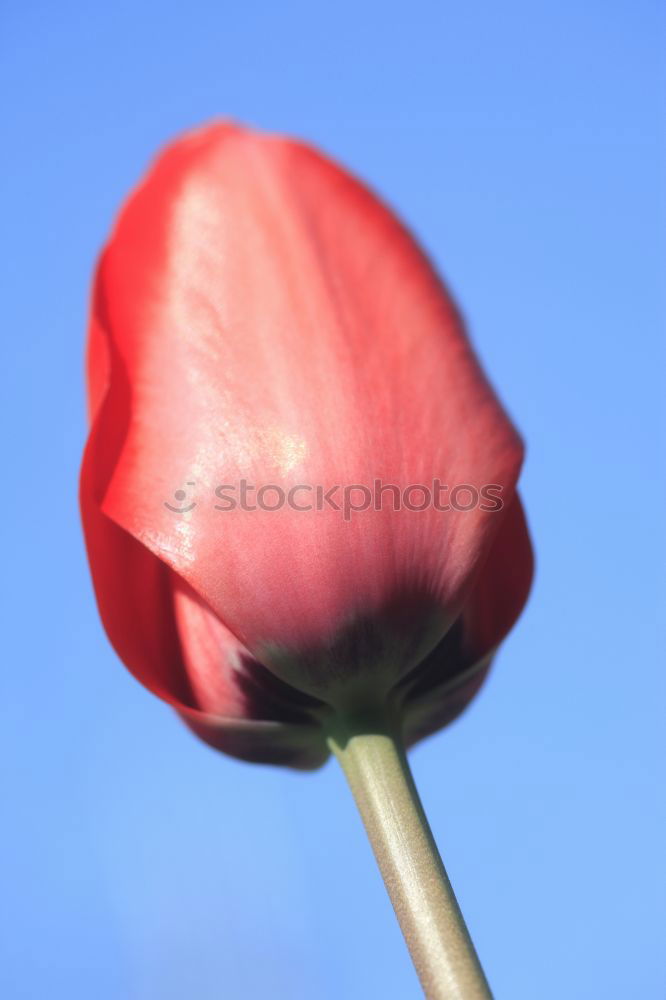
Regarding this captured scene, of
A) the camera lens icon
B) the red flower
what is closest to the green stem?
the red flower

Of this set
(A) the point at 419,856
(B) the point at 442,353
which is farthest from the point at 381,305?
(A) the point at 419,856

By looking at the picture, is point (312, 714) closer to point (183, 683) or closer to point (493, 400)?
point (183, 683)

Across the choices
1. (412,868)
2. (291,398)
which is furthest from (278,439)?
(412,868)

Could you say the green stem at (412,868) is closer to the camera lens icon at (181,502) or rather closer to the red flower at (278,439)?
the red flower at (278,439)

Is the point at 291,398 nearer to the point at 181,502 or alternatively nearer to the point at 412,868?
the point at 181,502

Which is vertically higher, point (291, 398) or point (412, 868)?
point (291, 398)

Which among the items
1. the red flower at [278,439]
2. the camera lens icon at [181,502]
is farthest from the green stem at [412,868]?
the camera lens icon at [181,502]

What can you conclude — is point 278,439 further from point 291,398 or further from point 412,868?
point 412,868

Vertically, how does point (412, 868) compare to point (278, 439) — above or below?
below
